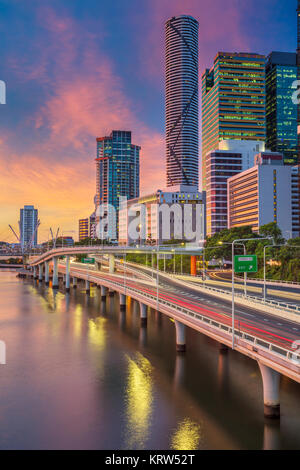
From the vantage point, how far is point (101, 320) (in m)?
78.2

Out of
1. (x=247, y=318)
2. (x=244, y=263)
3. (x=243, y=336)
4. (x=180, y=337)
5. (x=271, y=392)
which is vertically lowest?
(x=180, y=337)

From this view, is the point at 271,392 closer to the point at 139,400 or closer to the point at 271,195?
the point at 139,400

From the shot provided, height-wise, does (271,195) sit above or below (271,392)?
above

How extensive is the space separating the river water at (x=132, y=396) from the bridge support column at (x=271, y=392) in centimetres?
83

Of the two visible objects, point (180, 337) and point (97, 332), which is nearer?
point (180, 337)

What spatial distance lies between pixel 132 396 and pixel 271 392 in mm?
14017

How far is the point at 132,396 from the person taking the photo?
121 feet

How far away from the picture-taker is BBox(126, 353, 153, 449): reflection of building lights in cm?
2902

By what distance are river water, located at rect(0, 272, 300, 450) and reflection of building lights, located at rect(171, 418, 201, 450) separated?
78mm

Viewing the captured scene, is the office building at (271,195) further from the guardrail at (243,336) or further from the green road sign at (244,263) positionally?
the green road sign at (244,263)

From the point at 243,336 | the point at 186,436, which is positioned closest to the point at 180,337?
the point at 243,336

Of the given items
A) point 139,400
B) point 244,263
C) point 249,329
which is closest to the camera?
point 139,400

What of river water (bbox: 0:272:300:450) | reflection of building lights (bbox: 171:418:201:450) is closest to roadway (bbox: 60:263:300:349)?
river water (bbox: 0:272:300:450)
